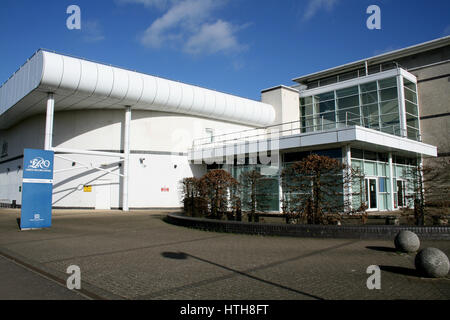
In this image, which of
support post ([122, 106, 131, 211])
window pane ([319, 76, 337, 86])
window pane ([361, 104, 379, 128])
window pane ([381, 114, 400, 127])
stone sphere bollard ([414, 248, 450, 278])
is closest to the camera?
stone sphere bollard ([414, 248, 450, 278])

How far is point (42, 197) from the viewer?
541 inches

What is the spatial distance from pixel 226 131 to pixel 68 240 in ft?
66.2

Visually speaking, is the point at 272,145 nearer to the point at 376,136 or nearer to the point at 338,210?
the point at 376,136

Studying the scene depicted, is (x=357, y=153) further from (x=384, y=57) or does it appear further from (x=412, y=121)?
(x=384, y=57)

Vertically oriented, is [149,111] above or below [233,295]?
above

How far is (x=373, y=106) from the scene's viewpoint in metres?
25.9

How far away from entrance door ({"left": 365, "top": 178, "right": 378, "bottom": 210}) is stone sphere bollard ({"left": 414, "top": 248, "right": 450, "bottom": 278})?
47.6 feet

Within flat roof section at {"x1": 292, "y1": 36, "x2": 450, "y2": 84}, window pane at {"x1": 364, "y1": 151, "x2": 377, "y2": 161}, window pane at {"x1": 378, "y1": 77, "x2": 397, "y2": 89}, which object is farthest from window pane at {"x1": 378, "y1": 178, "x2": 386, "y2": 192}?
flat roof section at {"x1": 292, "y1": 36, "x2": 450, "y2": 84}

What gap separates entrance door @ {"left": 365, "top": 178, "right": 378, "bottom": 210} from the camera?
64.7 feet

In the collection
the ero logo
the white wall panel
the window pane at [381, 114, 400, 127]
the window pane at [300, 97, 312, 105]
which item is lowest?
the ero logo

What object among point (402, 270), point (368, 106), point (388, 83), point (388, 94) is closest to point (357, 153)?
point (368, 106)

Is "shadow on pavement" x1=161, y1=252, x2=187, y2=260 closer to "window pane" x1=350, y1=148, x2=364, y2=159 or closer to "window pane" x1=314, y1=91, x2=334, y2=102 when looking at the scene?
"window pane" x1=350, y1=148, x2=364, y2=159

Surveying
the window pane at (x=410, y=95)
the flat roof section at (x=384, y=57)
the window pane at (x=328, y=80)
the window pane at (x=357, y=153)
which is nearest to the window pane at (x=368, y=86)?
the window pane at (x=410, y=95)

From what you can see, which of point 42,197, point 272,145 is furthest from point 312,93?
point 42,197
